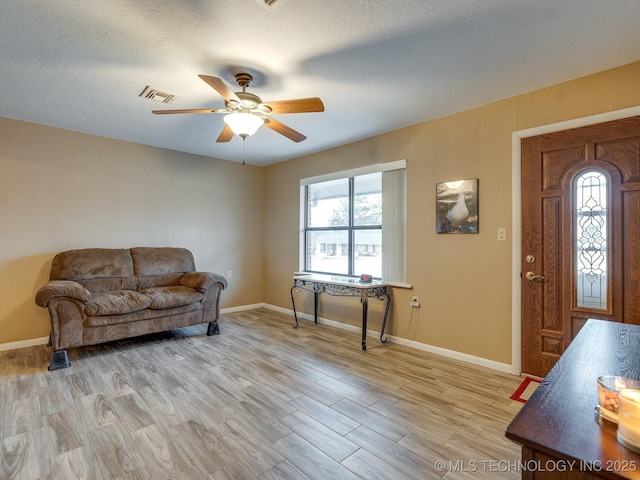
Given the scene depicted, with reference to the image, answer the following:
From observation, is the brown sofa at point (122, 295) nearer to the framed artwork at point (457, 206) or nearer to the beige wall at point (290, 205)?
the beige wall at point (290, 205)

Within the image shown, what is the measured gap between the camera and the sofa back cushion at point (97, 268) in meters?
3.48

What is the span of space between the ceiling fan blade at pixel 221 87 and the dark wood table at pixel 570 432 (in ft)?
7.10

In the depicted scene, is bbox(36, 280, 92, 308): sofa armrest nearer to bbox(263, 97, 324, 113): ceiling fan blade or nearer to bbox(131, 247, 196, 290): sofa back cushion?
bbox(131, 247, 196, 290): sofa back cushion

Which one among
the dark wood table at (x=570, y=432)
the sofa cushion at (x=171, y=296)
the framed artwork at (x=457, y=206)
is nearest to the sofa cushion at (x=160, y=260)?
the sofa cushion at (x=171, y=296)

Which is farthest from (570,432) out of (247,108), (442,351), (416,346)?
(416,346)

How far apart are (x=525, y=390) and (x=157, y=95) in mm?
3929

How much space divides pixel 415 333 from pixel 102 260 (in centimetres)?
367

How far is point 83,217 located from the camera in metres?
3.87

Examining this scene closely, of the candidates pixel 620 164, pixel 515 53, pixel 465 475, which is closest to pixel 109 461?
pixel 465 475

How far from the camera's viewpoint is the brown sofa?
2.92 meters

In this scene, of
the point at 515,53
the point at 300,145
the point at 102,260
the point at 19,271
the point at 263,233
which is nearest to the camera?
the point at 515,53

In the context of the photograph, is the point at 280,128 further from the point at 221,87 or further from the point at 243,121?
the point at 221,87

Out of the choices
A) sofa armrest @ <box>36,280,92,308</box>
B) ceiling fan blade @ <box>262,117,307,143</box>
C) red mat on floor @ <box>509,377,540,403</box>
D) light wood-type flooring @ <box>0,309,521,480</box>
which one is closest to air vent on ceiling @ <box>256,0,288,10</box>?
ceiling fan blade @ <box>262,117,307,143</box>

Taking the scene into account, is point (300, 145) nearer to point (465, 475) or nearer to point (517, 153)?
point (517, 153)
